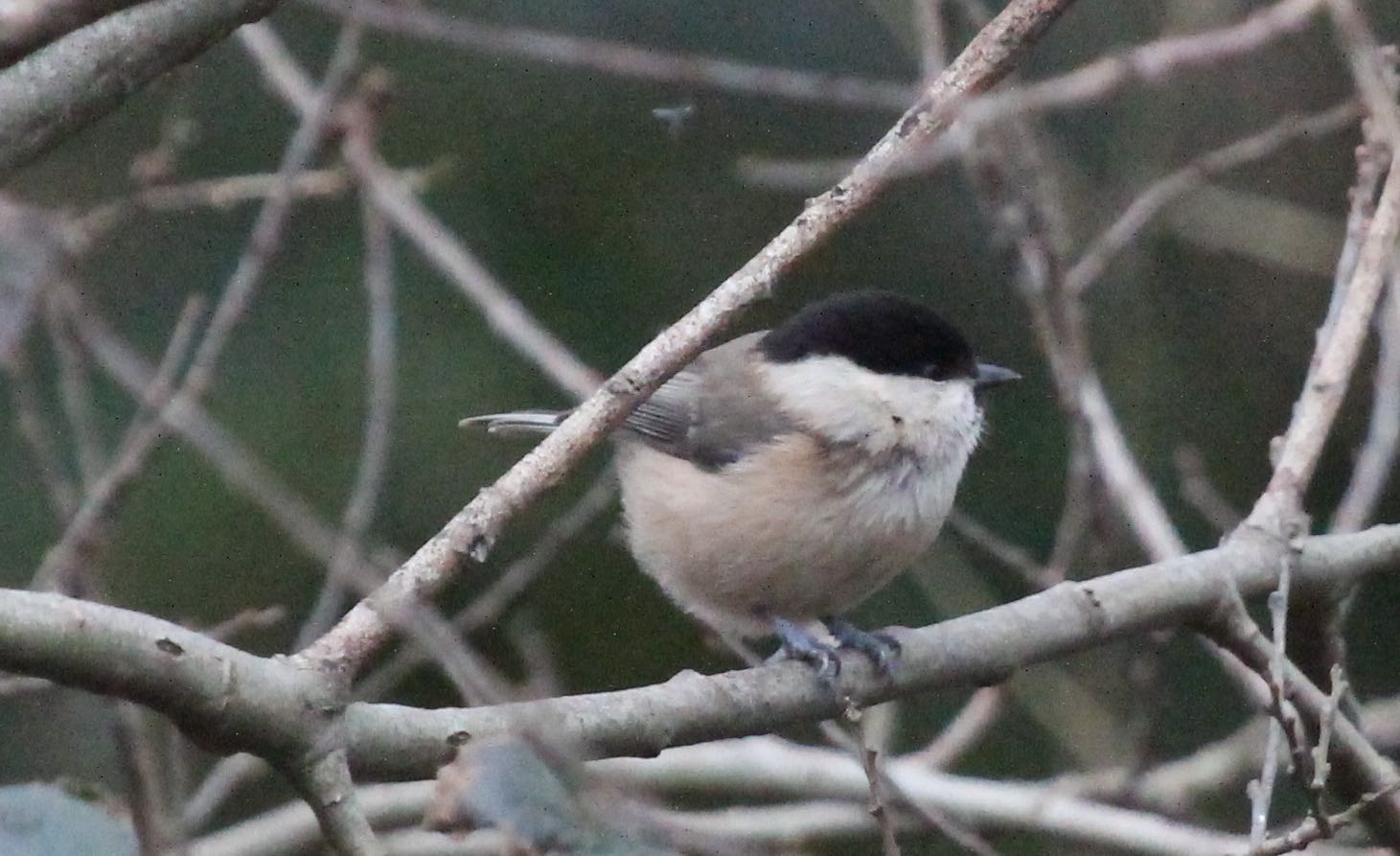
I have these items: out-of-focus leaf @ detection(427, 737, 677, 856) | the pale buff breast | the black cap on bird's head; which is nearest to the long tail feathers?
the pale buff breast

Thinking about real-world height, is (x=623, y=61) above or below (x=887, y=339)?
above

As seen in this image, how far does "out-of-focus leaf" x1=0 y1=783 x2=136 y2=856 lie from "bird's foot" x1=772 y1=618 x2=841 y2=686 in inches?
44.6

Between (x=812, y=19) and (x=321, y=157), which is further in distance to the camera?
(x=812, y=19)

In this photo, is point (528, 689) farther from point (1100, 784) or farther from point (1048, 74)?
point (1048, 74)

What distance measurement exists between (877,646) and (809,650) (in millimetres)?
163

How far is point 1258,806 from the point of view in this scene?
212 centimetres

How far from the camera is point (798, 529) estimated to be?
3037 mm

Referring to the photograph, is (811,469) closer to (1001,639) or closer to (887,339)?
(887,339)

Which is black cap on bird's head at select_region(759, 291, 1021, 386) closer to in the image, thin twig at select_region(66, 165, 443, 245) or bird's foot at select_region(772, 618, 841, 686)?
bird's foot at select_region(772, 618, 841, 686)

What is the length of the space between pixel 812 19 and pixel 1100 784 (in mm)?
3256

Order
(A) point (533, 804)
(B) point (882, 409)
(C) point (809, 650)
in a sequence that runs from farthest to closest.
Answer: (B) point (882, 409)
(C) point (809, 650)
(A) point (533, 804)

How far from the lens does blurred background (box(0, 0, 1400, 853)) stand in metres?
5.39

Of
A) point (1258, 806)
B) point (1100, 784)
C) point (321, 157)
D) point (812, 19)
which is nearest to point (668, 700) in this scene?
point (1258, 806)

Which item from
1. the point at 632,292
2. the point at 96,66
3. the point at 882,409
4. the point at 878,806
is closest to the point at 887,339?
the point at 882,409
